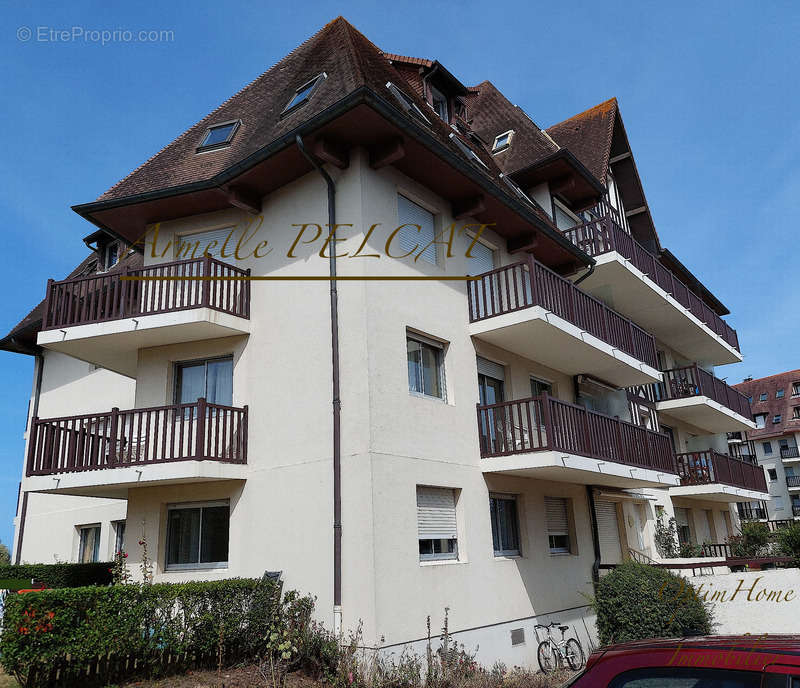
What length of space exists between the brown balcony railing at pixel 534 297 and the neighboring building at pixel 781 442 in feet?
166

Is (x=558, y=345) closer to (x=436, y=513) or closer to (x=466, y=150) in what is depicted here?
(x=436, y=513)

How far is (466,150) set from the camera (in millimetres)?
16797

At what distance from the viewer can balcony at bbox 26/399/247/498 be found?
452 inches

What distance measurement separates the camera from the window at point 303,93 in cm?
1388

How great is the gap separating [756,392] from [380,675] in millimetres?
→ 64889

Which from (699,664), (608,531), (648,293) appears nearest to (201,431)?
(699,664)

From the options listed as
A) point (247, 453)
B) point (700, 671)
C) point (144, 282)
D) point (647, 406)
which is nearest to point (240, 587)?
point (247, 453)

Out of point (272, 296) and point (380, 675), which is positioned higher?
point (272, 296)

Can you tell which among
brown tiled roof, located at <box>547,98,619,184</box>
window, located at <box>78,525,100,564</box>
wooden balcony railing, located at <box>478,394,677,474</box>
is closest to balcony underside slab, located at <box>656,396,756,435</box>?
brown tiled roof, located at <box>547,98,619,184</box>

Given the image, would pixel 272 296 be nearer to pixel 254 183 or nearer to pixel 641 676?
pixel 254 183

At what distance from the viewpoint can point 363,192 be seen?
39.3ft

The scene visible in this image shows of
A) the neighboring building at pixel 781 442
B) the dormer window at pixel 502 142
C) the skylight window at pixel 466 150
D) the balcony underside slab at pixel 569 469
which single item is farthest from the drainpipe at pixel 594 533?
the neighboring building at pixel 781 442

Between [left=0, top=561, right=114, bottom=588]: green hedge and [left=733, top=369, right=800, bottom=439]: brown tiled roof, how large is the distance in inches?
2240

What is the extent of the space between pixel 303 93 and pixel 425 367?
654 cm
